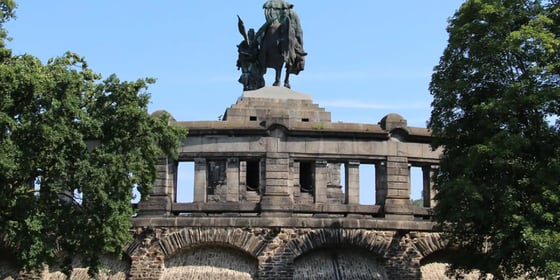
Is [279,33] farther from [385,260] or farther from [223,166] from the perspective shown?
[385,260]

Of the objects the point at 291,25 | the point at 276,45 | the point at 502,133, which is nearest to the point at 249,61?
the point at 276,45

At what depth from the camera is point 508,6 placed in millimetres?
21969

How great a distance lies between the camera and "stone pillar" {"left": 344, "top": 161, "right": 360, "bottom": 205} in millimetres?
26875

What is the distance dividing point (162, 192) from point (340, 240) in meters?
5.49

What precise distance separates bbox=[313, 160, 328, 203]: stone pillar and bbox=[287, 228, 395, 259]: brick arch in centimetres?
147

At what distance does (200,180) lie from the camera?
87.5 feet

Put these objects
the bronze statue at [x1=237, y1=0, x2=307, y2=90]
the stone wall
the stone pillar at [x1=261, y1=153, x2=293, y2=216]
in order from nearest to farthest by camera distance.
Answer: the stone wall < the stone pillar at [x1=261, y1=153, x2=293, y2=216] < the bronze statue at [x1=237, y1=0, x2=307, y2=90]

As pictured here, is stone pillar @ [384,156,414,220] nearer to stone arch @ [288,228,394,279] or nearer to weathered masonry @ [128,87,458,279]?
weathered masonry @ [128,87,458,279]

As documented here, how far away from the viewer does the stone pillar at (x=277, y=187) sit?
1027 inches

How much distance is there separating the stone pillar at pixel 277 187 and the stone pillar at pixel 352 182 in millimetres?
1837

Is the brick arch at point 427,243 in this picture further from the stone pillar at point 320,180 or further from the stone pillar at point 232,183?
the stone pillar at point 232,183

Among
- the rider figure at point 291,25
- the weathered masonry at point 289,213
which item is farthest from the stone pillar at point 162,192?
the rider figure at point 291,25

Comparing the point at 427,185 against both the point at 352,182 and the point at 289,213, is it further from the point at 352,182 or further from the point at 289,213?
the point at 289,213

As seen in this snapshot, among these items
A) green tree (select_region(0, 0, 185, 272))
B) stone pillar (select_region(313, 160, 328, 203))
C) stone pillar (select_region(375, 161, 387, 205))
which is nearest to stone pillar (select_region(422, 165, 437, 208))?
stone pillar (select_region(375, 161, 387, 205))
